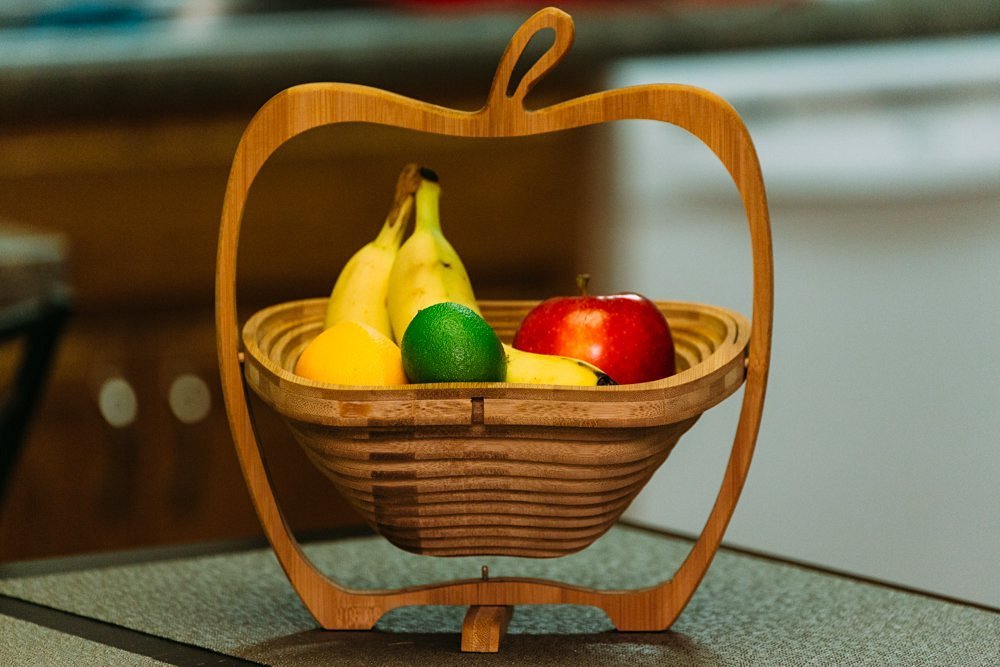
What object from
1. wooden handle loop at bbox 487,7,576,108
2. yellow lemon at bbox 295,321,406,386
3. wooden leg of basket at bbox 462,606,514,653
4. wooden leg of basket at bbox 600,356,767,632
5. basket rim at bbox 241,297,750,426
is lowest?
wooden leg of basket at bbox 462,606,514,653

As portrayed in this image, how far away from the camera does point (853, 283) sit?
2.49 m

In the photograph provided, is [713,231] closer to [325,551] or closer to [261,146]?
[325,551]

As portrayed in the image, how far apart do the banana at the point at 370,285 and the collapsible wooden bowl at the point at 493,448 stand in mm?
86

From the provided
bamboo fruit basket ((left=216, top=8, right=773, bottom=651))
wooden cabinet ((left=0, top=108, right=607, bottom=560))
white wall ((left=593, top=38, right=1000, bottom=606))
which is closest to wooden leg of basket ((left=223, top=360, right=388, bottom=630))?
bamboo fruit basket ((left=216, top=8, right=773, bottom=651))

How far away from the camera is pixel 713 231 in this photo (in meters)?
2.76

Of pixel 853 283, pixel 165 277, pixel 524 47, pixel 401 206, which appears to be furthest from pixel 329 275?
pixel 524 47

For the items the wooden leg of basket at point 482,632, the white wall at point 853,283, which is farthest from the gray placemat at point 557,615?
the white wall at point 853,283

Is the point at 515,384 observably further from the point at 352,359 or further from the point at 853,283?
the point at 853,283

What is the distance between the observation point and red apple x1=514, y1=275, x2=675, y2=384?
64cm

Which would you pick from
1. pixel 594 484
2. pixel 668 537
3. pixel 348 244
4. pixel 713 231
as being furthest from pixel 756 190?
pixel 713 231

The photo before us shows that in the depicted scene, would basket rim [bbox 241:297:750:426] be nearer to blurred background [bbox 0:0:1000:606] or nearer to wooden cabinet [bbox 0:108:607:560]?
blurred background [bbox 0:0:1000:606]

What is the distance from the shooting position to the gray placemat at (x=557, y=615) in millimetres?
631

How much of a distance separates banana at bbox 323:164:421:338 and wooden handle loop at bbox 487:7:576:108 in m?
0.09

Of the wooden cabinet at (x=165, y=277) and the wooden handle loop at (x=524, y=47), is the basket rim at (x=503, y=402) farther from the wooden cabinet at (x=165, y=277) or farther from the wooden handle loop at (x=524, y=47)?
the wooden cabinet at (x=165, y=277)
